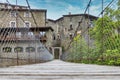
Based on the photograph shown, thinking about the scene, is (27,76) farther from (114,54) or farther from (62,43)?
(62,43)

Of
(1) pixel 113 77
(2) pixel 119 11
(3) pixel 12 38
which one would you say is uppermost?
(2) pixel 119 11

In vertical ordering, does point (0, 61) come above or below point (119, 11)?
below

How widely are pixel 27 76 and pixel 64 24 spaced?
120 feet

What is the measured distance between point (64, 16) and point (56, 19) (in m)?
3.43

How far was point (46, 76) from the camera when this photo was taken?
4.99 ft

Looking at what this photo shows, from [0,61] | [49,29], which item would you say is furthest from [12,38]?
[49,29]

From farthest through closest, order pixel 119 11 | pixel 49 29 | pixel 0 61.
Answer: pixel 49 29, pixel 119 11, pixel 0 61

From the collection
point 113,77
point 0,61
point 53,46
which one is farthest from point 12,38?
point 53,46

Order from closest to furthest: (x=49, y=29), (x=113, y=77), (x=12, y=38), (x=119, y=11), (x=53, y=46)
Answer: (x=113, y=77), (x=12, y=38), (x=119, y=11), (x=49, y=29), (x=53, y=46)

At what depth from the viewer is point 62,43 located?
36750mm

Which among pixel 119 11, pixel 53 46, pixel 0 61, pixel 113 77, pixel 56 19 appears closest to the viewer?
pixel 113 77

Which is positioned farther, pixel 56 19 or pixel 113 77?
pixel 56 19

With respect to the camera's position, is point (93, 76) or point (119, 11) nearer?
point (93, 76)

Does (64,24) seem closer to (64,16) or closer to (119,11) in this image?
(64,16)
